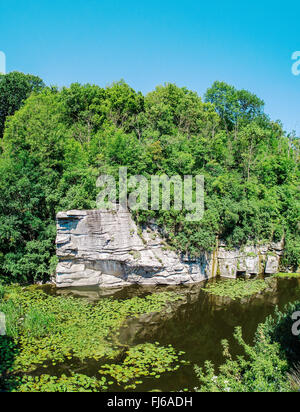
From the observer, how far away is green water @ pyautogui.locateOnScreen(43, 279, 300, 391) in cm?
863

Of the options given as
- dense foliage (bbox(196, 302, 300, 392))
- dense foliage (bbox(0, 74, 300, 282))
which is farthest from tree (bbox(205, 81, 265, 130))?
dense foliage (bbox(196, 302, 300, 392))

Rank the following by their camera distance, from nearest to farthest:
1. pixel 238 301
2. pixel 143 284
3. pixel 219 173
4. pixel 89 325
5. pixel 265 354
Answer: pixel 265 354 < pixel 89 325 < pixel 238 301 < pixel 143 284 < pixel 219 173

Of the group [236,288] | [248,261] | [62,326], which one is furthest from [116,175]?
[248,261]

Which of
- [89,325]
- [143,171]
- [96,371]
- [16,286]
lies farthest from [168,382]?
[143,171]

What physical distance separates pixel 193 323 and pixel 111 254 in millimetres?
5143

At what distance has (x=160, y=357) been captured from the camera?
922 centimetres

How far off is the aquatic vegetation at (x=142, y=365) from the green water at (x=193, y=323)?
220 millimetres

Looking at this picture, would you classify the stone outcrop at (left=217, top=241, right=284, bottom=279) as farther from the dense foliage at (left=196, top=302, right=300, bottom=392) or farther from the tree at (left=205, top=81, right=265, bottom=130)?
the tree at (left=205, top=81, right=265, bottom=130)

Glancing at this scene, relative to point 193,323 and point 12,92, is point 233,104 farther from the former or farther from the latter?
point 193,323

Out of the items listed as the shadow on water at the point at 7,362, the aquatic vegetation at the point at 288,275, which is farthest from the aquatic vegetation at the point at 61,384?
the aquatic vegetation at the point at 288,275

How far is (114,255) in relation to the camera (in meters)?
14.6

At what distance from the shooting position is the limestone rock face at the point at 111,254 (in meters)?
14.5
